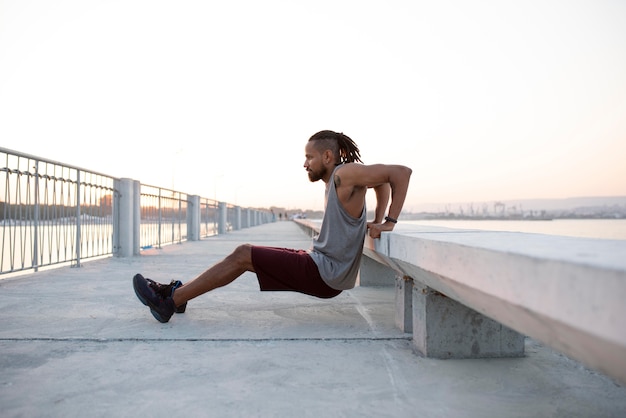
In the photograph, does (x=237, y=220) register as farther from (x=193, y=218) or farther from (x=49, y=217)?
(x=49, y=217)

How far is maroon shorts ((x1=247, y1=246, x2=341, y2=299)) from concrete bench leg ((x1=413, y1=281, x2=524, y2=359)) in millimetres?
728

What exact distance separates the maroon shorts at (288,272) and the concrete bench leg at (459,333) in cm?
73

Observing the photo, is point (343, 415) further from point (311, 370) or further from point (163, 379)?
point (163, 379)

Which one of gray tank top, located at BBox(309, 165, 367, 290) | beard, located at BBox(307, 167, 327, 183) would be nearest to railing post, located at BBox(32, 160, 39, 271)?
beard, located at BBox(307, 167, 327, 183)

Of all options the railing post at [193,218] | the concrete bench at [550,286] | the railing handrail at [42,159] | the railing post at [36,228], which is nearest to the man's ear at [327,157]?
the concrete bench at [550,286]

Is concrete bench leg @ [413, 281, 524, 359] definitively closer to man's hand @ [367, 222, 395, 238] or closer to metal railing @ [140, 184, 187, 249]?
man's hand @ [367, 222, 395, 238]

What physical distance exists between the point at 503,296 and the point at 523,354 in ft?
5.35

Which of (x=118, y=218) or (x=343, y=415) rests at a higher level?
(x=118, y=218)

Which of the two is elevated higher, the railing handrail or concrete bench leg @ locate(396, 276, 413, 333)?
the railing handrail

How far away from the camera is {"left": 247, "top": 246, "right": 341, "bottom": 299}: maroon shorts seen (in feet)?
9.84

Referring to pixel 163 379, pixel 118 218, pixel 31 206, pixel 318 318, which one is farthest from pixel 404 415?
pixel 118 218

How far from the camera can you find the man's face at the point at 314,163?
128 inches

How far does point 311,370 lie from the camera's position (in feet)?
7.77

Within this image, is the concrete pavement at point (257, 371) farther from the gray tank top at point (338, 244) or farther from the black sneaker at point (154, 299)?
the gray tank top at point (338, 244)
